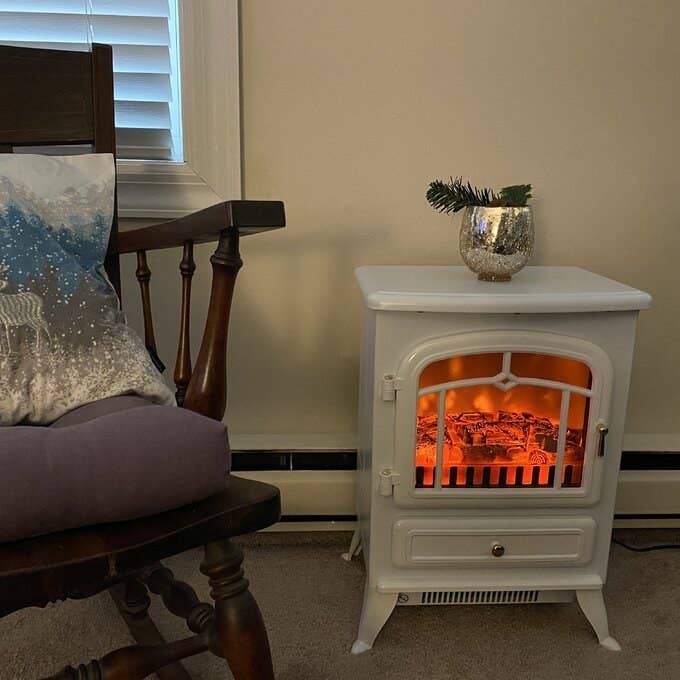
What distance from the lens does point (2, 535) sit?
0.60m

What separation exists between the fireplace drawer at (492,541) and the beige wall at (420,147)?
0.43m

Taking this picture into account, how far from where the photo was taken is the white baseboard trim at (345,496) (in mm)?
1384

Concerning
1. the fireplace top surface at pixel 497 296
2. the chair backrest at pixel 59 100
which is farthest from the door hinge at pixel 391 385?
the chair backrest at pixel 59 100

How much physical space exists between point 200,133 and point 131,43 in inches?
8.0

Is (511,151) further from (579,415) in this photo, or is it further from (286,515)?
(286,515)

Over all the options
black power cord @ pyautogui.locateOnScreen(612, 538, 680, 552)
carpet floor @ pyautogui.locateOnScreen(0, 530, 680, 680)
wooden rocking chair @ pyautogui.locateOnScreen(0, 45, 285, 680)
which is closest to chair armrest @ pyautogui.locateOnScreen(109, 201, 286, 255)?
wooden rocking chair @ pyautogui.locateOnScreen(0, 45, 285, 680)

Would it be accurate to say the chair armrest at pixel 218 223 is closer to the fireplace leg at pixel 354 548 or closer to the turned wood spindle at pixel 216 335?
the turned wood spindle at pixel 216 335

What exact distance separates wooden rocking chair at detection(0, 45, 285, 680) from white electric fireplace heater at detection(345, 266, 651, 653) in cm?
27

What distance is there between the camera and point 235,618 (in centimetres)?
73

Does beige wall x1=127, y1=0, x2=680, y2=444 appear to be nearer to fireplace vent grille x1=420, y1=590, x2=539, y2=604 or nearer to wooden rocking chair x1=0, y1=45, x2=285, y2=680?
wooden rocking chair x1=0, y1=45, x2=285, y2=680

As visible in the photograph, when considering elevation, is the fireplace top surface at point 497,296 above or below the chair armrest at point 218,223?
below

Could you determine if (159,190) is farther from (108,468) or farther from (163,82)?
(108,468)

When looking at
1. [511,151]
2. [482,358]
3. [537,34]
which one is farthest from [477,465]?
[537,34]

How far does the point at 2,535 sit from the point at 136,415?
0.15 meters
